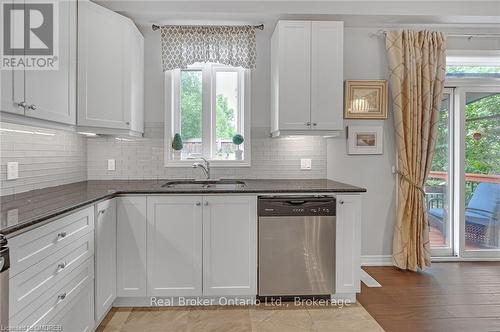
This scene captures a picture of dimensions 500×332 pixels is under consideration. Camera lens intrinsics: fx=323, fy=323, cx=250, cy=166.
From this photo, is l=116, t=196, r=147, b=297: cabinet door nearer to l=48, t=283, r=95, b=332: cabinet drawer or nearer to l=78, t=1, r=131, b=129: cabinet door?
l=48, t=283, r=95, b=332: cabinet drawer

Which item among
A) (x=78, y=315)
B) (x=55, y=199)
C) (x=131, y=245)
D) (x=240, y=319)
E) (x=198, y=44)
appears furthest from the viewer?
(x=198, y=44)

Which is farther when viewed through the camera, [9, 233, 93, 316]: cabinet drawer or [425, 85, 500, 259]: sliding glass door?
[425, 85, 500, 259]: sliding glass door

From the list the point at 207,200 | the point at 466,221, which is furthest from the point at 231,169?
the point at 466,221

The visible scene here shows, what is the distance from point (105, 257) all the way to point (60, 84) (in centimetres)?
125

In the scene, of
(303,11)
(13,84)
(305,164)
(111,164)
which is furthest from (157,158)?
(303,11)

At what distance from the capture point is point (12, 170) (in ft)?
6.99

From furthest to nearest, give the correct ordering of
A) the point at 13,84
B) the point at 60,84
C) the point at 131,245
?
the point at 131,245 → the point at 60,84 → the point at 13,84

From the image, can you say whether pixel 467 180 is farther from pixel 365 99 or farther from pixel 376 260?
pixel 365 99

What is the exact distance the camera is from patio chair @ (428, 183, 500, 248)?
370 centimetres

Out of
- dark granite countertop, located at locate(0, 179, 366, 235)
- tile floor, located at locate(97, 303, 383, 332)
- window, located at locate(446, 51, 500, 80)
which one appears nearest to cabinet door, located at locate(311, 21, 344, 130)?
dark granite countertop, located at locate(0, 179, 366, 235)

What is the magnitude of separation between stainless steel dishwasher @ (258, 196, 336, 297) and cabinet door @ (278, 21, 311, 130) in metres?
0.78

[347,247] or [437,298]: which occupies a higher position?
[347,247]

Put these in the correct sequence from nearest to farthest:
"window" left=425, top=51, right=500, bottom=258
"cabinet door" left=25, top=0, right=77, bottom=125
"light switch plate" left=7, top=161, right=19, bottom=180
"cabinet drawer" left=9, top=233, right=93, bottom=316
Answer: "cabinet drawer" left=9, top=233, right=93, bottom=316 → "cabinet door" left=25, top=0, right=77, bottom=125 → "light switch plate" left=7, top=161, right=19, bottom=180 → "window" left=425, top=51, right=500, bottom=258

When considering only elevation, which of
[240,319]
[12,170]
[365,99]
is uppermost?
[365,99]
